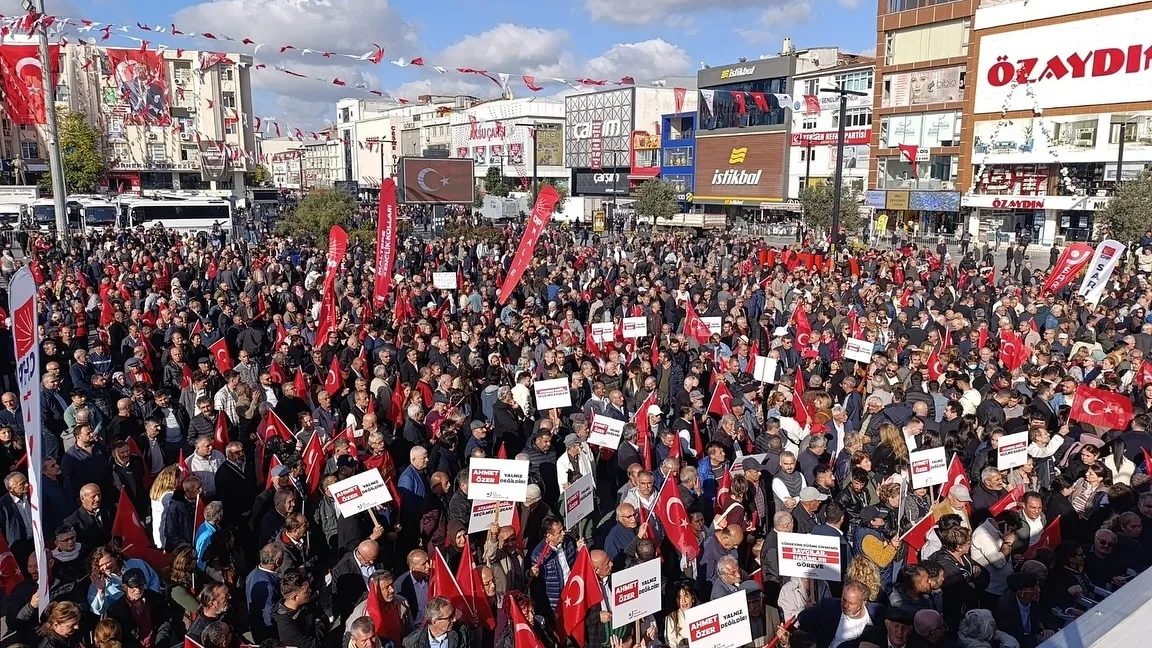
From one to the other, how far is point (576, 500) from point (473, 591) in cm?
115

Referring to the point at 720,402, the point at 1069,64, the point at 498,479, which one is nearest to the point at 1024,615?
the point at 498,479

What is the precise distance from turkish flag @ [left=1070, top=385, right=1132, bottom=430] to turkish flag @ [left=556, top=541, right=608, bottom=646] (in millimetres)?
5696

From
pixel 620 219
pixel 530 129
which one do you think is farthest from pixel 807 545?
pixel 530 129

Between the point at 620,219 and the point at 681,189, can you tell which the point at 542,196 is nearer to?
the point at 620,219

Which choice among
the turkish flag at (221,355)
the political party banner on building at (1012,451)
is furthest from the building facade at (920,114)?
the turkish flag at (221,355)

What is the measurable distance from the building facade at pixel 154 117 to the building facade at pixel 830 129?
39767 millimetres

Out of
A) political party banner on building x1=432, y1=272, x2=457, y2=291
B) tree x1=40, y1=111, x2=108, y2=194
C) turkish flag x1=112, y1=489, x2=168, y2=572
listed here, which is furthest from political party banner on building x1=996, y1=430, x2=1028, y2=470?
tree x1=40, y1=111, x2=108, y2=194

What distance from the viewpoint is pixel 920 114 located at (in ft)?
152

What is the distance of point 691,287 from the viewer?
17141mm

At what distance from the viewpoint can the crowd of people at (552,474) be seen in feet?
17.0

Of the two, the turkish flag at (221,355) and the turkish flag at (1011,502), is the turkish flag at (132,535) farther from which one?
the turkish flag at (1011,502)

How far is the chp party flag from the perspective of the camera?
15.4m

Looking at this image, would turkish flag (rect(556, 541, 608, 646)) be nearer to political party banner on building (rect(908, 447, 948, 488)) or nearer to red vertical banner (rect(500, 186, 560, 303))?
political party banner on building (rect(908, 447, 948, 488))

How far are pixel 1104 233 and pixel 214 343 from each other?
31.4 metres
